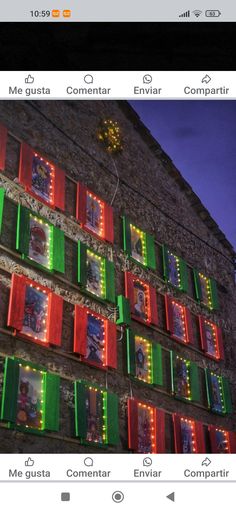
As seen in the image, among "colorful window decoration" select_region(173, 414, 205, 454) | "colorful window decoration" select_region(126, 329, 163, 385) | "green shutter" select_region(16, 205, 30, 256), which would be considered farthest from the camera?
"colorful window decoration" select_region(173, 414, 205, 454)

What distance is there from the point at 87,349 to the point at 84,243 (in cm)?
242

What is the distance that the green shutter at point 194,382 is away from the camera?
12112 millimetres

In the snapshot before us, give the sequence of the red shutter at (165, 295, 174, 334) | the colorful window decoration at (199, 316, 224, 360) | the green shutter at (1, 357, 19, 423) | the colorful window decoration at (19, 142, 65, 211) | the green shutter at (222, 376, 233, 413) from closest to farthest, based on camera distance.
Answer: the green shutter at (1, 357, 19, 423) < the colorful window decoration at (19, 142, 65, 211) < the red shutter at (165, 295, 174, 334) < the green shutter at (222, 376, 233, 413) < the colorful window decoration at (199, 316, 224, 360)

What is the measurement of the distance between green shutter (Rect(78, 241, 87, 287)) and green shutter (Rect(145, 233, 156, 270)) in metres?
2.53

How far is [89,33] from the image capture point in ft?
16.4

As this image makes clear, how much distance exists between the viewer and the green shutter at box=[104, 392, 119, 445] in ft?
30.0

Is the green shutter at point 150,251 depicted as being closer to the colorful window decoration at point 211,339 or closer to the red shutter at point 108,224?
the red shutter at point 108,224

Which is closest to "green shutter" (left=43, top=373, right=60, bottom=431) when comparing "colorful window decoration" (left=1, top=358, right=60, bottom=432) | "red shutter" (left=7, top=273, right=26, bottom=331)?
"colorful window decoration" (left=1, top=358, right=60, bottom=432)

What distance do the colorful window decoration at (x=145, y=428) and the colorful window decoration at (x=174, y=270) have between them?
3.86 meters

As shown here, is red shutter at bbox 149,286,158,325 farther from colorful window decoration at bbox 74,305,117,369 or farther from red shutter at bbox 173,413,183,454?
red shutter at bbox 173,413,183,454

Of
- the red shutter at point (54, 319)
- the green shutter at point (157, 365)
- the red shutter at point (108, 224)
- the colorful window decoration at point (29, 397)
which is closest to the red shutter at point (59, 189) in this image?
the red shutter at point (108, 224)
